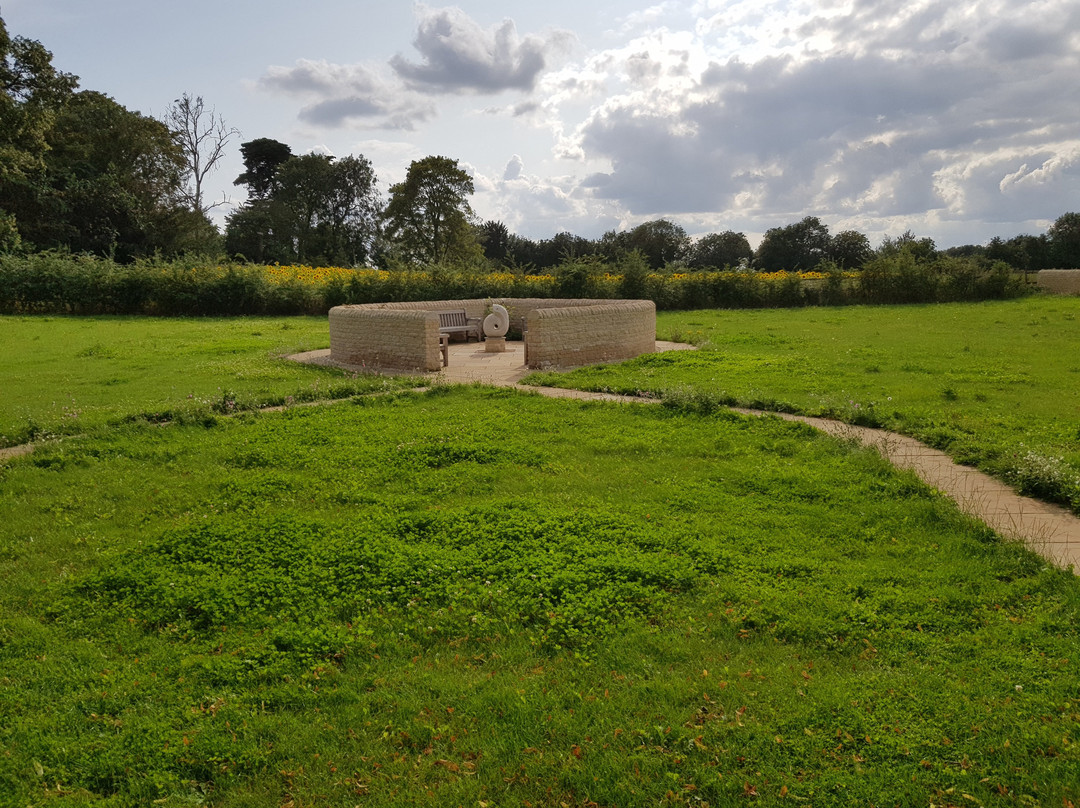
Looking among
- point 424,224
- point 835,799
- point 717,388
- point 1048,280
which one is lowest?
point 835,799

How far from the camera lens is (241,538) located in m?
5.68

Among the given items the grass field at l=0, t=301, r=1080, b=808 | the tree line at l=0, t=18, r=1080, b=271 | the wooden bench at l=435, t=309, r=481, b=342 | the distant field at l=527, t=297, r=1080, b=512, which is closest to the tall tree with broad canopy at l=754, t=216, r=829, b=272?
the tree line at l=0, t=18, r=1080, b=271

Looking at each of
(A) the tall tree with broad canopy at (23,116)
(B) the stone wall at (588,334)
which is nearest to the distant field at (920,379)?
(B) the stone wall at (588,334)

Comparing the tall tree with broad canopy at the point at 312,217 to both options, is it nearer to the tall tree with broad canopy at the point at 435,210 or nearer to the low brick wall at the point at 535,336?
the tall tree with broad canopy at the point at 435,210

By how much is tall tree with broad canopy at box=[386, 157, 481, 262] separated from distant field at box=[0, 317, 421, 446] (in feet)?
73.3

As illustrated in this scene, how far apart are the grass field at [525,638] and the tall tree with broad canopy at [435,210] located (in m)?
37.5

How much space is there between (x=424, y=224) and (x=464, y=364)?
101 feet

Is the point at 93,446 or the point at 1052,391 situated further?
the point at 1052,391

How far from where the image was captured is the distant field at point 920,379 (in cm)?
802

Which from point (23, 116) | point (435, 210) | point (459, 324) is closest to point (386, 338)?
point (459, 324)

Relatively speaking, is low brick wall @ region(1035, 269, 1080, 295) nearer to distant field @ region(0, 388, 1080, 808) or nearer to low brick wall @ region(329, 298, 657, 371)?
low brick wall @ region(329, 298, 657, 371)

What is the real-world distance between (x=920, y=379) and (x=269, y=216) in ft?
141

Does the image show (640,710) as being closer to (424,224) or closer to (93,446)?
(93,446)

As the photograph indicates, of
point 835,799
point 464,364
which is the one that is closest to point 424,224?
point 464,364
